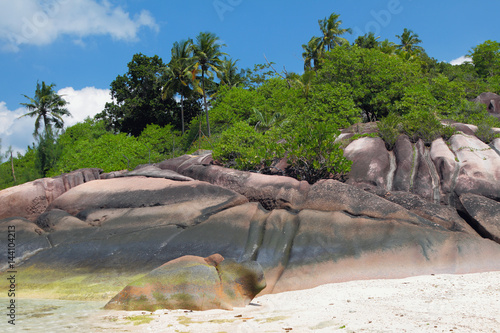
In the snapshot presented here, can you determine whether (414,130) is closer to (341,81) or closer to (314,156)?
(314,156)

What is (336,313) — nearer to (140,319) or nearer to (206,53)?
(140,319)

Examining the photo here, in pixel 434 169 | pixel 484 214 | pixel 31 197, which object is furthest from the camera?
pixel 434 169

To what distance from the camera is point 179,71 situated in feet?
116

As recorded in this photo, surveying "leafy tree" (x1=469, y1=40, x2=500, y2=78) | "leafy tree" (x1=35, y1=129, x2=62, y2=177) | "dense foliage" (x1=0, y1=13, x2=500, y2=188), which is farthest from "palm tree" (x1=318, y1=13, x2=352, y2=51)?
"leafy tree" (x1=35, y1=129, x2=62, y2=177)

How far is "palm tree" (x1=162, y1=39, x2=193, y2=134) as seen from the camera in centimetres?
3522

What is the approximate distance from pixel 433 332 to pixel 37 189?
12178 mm

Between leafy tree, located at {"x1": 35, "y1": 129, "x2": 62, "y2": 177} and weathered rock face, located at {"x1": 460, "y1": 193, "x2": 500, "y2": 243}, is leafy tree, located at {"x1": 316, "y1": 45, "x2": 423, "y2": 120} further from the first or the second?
leafy tree, located at {"x1": 35, "y1": 129, "x2": 62, "y2": 177}

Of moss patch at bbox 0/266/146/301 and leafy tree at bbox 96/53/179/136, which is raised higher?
leafy tree at bbox 96/53/179/136

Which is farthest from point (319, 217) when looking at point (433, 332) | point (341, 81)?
point (341, 81)

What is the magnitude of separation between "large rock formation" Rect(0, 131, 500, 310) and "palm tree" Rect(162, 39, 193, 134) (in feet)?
79.2

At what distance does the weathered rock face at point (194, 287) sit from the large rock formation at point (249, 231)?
0.06 feet

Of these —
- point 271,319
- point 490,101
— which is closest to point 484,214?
point 271,319

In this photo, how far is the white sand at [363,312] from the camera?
4867mm

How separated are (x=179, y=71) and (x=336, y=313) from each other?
32.7 meters
